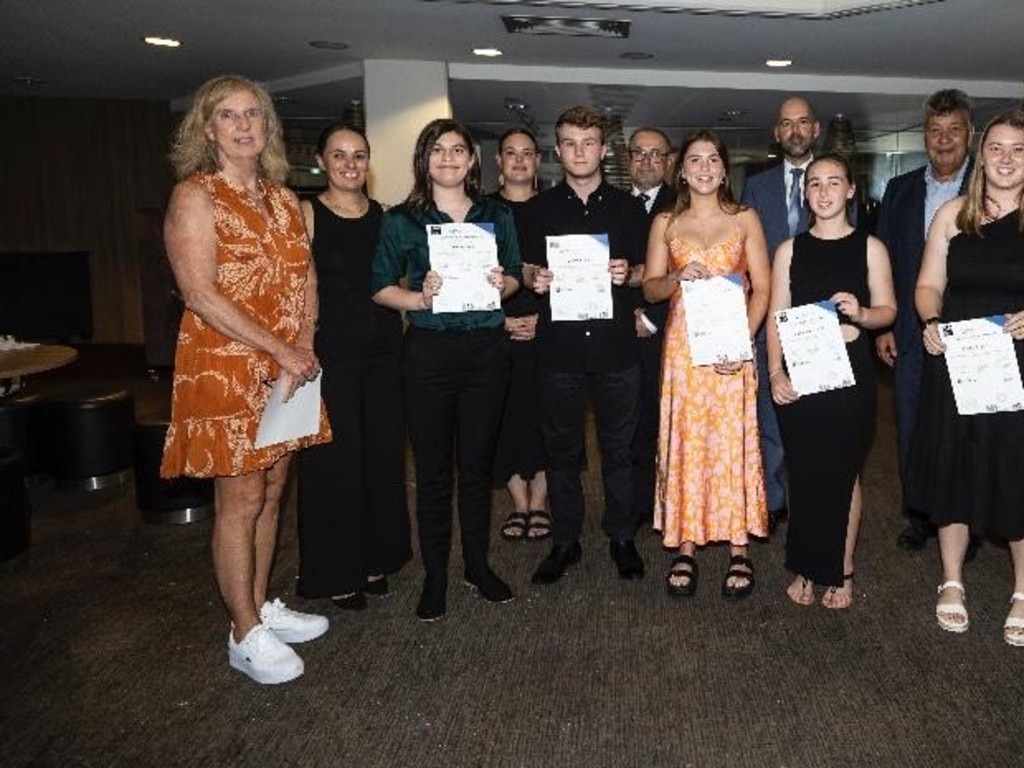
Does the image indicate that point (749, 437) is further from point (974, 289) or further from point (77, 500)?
point (77, 500)

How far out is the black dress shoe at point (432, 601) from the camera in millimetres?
3072

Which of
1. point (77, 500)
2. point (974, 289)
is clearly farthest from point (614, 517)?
point (77, 500)

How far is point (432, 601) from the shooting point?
308cm

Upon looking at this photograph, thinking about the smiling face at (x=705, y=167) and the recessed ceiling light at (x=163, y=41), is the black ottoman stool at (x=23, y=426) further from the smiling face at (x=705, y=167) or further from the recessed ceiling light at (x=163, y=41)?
the smiling face at (x=705, y=167)

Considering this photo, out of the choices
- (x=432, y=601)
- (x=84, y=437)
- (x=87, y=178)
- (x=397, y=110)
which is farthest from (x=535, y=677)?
(x=87, y=178)

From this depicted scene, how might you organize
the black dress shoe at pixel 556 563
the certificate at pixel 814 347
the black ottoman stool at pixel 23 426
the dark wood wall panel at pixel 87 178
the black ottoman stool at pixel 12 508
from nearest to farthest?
1. the certificate at pixel 814 347
2. the black dress shoe at pixel 556 563
3. the black ottoman stool at pixel 12 508
4. the black ottoman stool at pixel 23 426
5. the dark wood wall panel at pixel 87 178

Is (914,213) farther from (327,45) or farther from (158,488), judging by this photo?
(327,45)

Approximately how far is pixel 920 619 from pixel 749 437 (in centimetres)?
86

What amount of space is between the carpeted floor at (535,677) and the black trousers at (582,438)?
0.27 meters

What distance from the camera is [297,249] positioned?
256cm

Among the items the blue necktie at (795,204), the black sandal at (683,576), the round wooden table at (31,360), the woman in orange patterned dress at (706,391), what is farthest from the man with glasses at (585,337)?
the round wooden table at (31,360)

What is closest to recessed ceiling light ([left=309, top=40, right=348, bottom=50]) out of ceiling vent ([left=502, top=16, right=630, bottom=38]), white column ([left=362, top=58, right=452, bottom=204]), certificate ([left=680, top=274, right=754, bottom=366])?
white column ([left=362, top=58, right=452, bottom=204])

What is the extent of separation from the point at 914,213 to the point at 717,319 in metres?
1.21

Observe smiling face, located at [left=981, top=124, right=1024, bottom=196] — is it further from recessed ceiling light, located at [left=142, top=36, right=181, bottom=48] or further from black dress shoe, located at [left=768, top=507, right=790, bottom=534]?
recessed ceiling light, located at [left=142, top=36, right=181, bottom=48]
